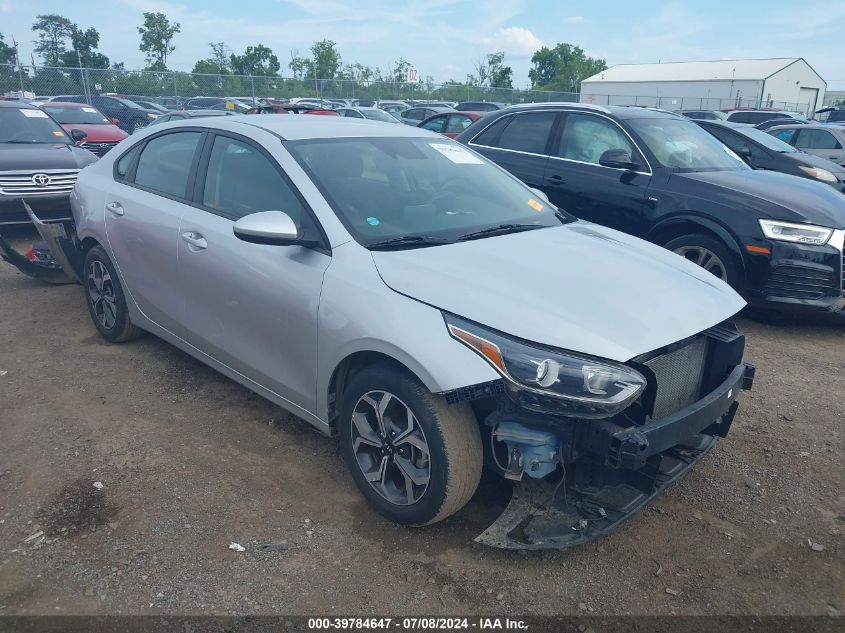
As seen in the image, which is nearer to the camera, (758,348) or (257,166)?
(257,166)

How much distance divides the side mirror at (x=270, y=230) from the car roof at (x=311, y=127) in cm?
71

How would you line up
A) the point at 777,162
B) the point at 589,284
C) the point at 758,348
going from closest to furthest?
the point at 589,284, the point at 758,348, the point at 777,162

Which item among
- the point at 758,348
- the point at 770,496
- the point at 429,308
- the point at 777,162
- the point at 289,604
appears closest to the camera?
the point at 289,604

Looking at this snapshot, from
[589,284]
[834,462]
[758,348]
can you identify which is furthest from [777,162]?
[589,284]

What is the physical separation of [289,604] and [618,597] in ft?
4.24

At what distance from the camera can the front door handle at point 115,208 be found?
14.9 ft

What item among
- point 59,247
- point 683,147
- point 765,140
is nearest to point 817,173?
point 765,140

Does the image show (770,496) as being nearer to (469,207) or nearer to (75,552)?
(469,207)

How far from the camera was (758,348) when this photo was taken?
17.3 ft

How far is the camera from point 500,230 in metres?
3.51

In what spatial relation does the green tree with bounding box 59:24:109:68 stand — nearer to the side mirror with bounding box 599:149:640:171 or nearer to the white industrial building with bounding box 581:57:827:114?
the white industrial building with bounding box 581:57:827:114

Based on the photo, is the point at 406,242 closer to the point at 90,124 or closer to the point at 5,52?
the point at 90,124

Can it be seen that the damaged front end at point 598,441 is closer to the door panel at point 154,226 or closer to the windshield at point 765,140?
the door panel at point 154,226

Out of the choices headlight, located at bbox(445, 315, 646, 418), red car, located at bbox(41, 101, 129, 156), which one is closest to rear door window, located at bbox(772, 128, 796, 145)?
red car, located at bbox(41, 101, 129, 156)
